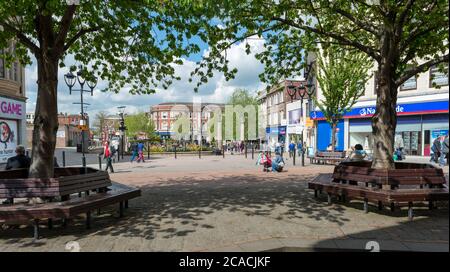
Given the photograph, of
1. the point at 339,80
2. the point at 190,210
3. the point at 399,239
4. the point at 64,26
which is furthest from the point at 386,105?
the point at 339,80

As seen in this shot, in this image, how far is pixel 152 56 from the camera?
305 inches

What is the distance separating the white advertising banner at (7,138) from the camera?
2023cm

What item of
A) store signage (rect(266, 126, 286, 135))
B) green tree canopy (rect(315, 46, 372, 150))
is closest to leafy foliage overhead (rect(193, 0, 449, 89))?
green tree canopy (rect(315, 46, 372, 150))

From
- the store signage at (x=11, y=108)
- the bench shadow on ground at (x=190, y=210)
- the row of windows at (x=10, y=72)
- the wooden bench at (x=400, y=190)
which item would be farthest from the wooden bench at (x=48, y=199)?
the row of windows at (x=10, y=72)

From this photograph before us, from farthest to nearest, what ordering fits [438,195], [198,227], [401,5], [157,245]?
1. [401,5]
2. [438,195]
3. [198,227]
4. [157,245]

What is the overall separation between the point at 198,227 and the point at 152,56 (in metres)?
4.66

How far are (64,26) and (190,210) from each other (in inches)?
181

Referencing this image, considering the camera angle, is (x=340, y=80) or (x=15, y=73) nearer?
(x=15, y=73)

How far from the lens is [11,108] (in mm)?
21062

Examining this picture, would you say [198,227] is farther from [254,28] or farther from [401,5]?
[401,5]

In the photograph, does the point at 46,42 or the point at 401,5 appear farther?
the point at 401,5

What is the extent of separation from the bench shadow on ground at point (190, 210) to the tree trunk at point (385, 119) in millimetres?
1218

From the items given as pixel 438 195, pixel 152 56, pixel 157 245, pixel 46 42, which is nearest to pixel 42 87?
pixel 46 42

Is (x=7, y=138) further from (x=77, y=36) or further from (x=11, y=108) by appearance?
(x=77, y=36)
